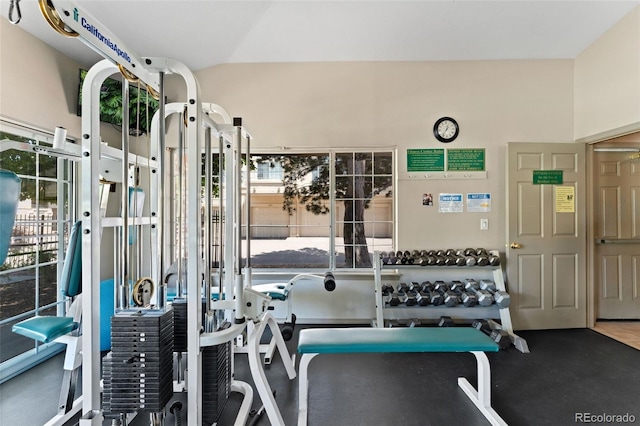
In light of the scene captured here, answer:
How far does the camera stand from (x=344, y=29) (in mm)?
2717

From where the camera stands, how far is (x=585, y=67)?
9.62 feet

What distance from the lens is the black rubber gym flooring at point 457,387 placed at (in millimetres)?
1776

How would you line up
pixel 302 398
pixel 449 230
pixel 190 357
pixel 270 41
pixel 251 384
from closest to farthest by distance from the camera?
1. pixel 190 357
2. pixel 302 398
3. pixel 251 384
4. pixel 270 41
5. pixel 449 230

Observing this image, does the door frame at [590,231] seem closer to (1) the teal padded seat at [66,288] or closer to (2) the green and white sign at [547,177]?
(2) the green and white sign at [547,177]

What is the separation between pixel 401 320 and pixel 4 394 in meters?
3.13

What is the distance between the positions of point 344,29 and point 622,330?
4143 mm

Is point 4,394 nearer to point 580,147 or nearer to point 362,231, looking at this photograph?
point 362,231

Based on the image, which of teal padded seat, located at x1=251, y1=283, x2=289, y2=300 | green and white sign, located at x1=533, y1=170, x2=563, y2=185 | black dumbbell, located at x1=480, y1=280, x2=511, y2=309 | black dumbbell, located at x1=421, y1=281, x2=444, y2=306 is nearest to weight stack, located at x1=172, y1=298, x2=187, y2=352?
teal padded seat, located at x1=251, y1=283, x2=289, y2=300

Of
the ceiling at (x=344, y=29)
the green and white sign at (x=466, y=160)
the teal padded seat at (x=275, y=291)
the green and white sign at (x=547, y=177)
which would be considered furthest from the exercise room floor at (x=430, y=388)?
the ceiling at (x=344, y=29)

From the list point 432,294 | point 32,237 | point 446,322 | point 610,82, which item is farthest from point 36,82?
point 610,82

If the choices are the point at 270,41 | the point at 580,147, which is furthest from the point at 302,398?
the point at 580,147

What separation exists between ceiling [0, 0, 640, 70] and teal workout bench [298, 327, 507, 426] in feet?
8.73

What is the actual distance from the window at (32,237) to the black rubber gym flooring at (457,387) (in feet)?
5.40

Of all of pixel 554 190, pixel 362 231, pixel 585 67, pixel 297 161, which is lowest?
pixel 362 231
